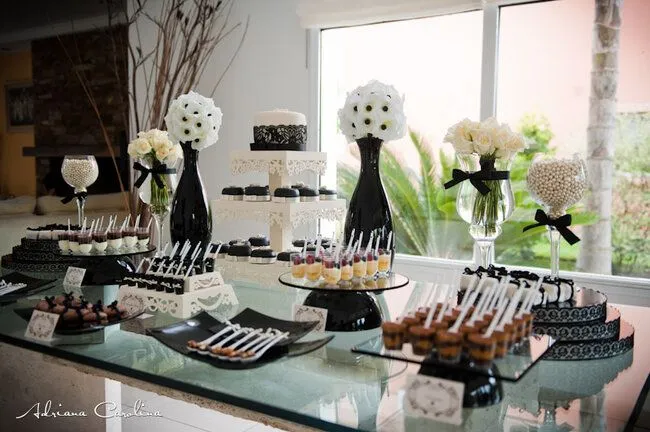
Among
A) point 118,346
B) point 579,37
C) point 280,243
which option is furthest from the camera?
point 579,37

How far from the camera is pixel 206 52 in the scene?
4.95 m

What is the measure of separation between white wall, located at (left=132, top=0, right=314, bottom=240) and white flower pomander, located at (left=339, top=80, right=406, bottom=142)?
258 centimetres

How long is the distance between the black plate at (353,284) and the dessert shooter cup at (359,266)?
27 mm

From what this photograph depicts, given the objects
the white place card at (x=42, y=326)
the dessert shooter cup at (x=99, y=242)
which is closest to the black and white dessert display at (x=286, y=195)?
the dessert shooter cup at (x=99, y=242)

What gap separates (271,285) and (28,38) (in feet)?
12.9

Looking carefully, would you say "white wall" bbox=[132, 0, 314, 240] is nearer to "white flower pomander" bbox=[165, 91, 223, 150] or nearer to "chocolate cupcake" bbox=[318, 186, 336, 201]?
"chocolate cupcake" bbox=[318, 186, 336, 201]

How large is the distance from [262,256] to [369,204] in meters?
0.53

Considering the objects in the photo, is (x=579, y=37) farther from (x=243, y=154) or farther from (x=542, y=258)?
(x=243, y=154)

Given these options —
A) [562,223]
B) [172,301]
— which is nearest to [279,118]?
[172,301]

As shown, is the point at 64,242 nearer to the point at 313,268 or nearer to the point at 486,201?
the point at 313,268

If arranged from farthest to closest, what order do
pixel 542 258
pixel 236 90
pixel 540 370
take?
pixel 236 90
pixel 542 258
pixel 540 370

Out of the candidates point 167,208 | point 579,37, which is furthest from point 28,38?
point 579,37

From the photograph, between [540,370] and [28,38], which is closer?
[540,370]

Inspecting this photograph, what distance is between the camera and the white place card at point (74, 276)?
221 cm
